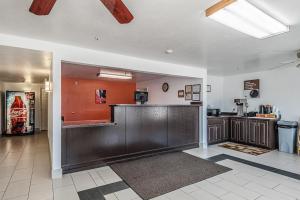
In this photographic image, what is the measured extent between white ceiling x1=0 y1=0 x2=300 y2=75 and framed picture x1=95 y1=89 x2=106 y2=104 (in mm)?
4035

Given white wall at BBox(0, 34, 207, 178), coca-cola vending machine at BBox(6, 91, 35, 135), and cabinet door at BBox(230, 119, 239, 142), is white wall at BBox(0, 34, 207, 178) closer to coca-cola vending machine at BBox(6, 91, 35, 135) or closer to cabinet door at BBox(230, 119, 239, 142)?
cabinet door at BBox(230, 119, 239, 142)

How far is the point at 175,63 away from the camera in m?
4.64

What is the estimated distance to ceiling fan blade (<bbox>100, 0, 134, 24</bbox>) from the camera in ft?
4.35

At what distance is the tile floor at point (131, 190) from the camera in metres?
2.48

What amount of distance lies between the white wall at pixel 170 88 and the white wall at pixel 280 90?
2.14 metres

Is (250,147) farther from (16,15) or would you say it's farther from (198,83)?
(16,15)

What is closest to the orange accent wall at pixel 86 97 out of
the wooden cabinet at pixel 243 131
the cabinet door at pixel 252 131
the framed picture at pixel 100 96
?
the framed picture at pixel 100 96

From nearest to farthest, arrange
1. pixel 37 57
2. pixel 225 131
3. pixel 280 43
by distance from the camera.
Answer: pixel 280 43 < pixel 37 57 < pixel 225 131

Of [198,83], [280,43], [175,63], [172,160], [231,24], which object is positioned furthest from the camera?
[198,83]

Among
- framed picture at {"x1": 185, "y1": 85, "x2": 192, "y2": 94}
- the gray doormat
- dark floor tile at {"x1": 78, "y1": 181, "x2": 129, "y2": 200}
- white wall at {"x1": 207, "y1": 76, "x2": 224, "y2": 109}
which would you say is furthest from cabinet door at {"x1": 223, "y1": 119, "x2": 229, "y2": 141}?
dark floor tile at {"x1": 78, "y1": 181, "x2": 129, "y2": 200}

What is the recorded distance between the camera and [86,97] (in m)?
7.08

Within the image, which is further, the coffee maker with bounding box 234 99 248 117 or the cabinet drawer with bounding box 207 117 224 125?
the coffee maker with bounding box 234 99 248 117

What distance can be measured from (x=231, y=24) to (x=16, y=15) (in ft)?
8.46

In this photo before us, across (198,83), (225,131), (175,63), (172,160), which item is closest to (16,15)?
(175,63)
